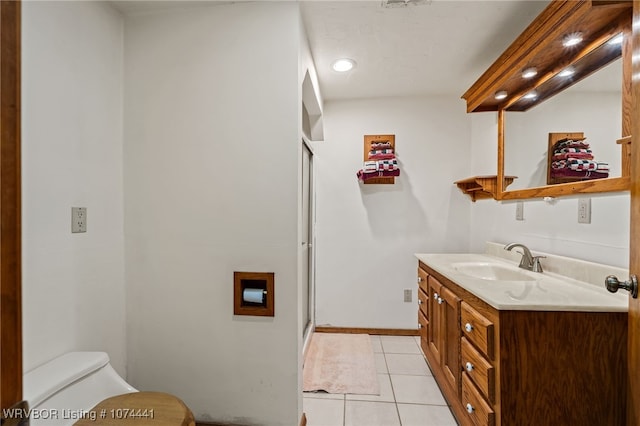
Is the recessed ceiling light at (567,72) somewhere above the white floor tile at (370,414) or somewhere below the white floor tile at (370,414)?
above

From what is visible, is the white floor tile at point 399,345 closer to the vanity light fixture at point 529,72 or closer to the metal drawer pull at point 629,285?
the metal drawer pull at point 629,285

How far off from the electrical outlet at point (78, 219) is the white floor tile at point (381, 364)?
2.22m

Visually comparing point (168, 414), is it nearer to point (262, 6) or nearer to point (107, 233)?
point (107, 233)

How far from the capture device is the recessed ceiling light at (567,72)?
1.65 meters

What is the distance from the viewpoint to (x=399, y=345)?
9.35 feet

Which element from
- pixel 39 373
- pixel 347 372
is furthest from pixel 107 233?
pixel 347 372

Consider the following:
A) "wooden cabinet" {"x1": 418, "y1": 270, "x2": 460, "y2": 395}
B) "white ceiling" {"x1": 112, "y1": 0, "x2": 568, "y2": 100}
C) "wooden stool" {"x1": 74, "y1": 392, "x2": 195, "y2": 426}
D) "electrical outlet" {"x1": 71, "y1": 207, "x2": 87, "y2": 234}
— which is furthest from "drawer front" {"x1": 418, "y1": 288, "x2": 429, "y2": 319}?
"electrical outlet" {"x1": 71, "y1": 207, "x2": 87, "y2": 234}

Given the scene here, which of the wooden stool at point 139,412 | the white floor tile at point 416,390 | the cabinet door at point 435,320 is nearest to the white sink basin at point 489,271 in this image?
the cabinet door at point 435,320

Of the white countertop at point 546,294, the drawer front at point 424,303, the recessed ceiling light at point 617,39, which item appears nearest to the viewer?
the white countertop at point 546,294

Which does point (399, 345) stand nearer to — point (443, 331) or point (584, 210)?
point (443, 331)

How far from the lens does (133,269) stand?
176cm

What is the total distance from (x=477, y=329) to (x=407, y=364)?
4.19 feet

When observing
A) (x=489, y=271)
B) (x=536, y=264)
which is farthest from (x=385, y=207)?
(x=536, y=264)

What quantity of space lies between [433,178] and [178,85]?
2.42 m
